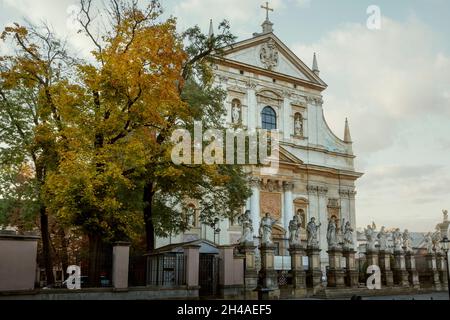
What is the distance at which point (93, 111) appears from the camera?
18.4m

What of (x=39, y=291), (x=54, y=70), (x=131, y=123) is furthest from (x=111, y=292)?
(x=54, y=70)

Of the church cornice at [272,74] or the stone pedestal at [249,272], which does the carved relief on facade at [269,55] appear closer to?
the church cornice at [272,74]

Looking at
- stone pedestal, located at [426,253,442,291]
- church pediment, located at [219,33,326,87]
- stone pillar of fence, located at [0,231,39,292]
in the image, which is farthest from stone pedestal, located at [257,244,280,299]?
church pediment, located at [219,33,326,87]

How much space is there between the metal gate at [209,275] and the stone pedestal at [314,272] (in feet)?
18.8

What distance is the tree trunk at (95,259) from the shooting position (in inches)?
710

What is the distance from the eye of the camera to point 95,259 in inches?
709

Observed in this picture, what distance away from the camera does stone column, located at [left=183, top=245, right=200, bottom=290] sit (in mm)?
18312

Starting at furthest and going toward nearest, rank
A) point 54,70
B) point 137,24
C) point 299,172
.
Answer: point 299,172 → point 54,70 → point 137,24

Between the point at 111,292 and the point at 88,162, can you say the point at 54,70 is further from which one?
the point at 111,292

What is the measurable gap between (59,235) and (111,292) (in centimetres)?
1988

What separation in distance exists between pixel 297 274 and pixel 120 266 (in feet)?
32.4

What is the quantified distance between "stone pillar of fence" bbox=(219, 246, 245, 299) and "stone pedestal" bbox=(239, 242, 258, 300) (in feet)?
0.97

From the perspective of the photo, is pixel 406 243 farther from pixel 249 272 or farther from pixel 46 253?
pixel 46 253

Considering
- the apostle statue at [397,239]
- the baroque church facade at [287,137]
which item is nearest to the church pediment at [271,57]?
the baroque church facade at [287,137]
